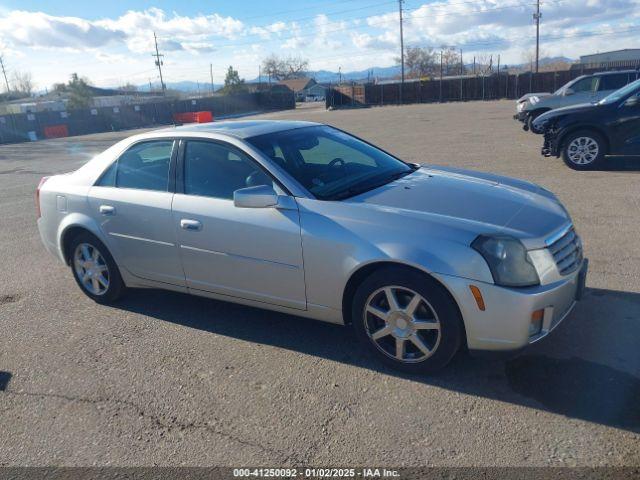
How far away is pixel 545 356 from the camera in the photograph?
11.5ft

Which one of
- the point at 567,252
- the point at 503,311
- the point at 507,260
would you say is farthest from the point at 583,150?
the point at 503,311

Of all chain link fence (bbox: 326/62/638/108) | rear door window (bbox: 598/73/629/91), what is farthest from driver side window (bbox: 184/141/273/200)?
chain link fence (bbox: 326/62/638/108)

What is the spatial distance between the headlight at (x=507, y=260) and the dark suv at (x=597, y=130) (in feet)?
24.9

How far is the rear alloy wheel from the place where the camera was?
9562mm

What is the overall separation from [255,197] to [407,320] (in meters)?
1.27

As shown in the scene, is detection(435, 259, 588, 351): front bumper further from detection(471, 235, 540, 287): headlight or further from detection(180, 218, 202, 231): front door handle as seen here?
detection(180, 218, 202, 231): front door handle

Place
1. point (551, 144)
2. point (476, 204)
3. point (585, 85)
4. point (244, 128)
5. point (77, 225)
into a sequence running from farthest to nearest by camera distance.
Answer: point (585, 85)
point (551, 144)
point (77, 225)
point (244, 128)
point (476, 204)

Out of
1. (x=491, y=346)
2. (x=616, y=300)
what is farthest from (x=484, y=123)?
(x=491, y=346)

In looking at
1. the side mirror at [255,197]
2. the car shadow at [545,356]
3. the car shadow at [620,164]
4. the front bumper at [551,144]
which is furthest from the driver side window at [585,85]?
the side mirror at [255,197]

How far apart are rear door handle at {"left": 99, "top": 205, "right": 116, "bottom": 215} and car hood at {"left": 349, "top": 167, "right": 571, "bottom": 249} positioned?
2.13 meters

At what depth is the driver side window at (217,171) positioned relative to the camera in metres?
3.91

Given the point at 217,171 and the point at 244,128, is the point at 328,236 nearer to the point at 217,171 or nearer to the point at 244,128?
the point at 217,171

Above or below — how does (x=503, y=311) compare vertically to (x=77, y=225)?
below

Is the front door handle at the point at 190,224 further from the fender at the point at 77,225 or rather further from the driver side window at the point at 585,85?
the driver side window at the point at 585,85
